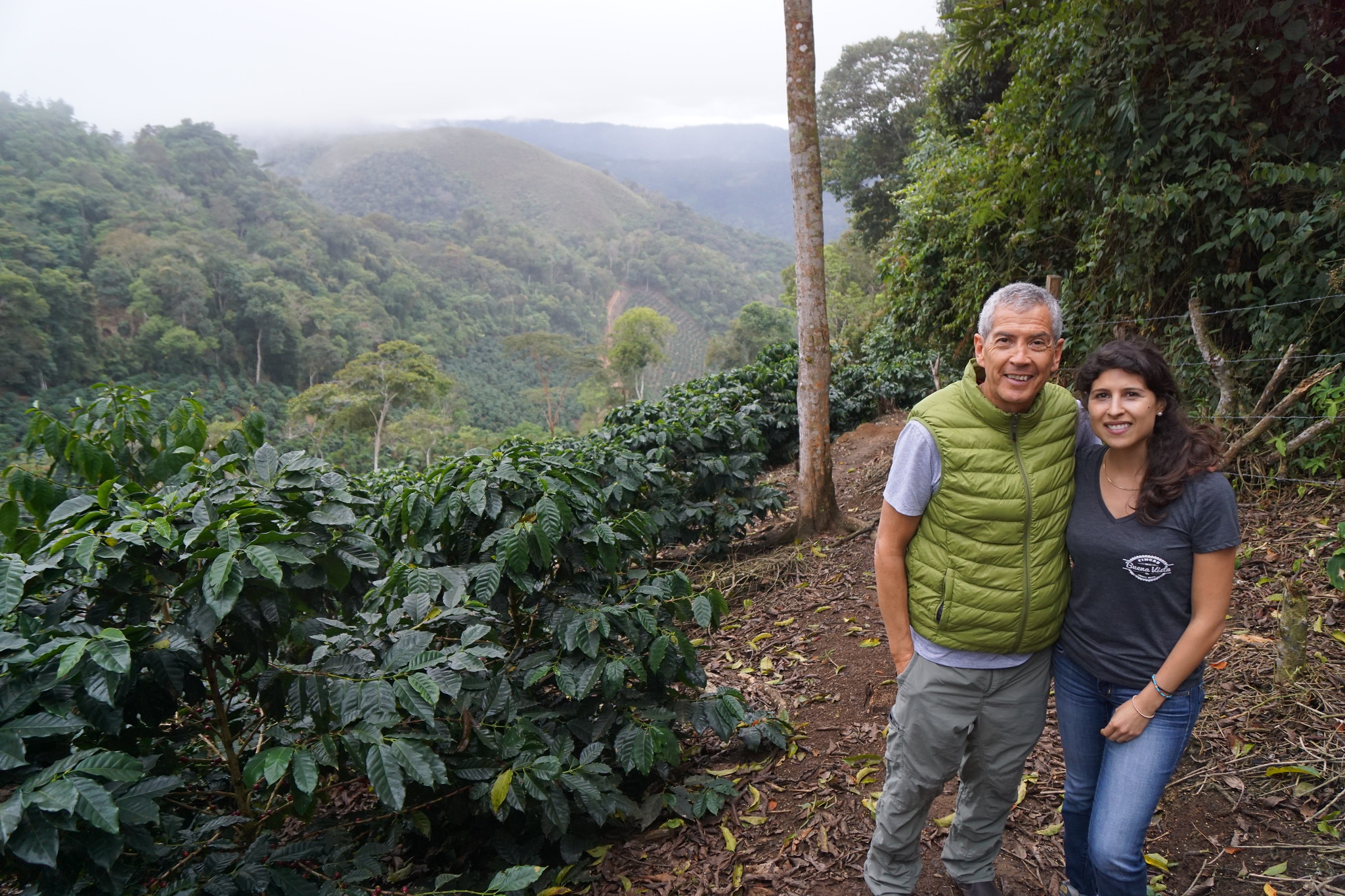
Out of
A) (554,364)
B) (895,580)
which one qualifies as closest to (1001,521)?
(895,580)

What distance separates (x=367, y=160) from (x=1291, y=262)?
4554 inches

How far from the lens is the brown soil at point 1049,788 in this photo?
6.70 ft

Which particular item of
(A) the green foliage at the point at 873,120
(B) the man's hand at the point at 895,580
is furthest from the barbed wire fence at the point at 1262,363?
(A) the green foliage at the point at 873,120

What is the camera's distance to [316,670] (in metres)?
1.79

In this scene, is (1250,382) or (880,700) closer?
(880,700)

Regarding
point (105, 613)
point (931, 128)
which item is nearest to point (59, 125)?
point (931, 128)

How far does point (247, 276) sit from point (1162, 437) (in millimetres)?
48791

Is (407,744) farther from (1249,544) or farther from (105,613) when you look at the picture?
(1249,544)

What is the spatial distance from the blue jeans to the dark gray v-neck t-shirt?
0.18ft

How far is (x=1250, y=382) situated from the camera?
4.03m

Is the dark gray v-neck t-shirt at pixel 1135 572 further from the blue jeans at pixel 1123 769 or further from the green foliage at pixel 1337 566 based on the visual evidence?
the green foliage at pixel 1337 566

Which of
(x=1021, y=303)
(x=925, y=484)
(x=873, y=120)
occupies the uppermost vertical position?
(x=873, y=120)

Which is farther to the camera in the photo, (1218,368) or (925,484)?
(1218,368)

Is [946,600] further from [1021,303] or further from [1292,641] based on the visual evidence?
[1292,641]
